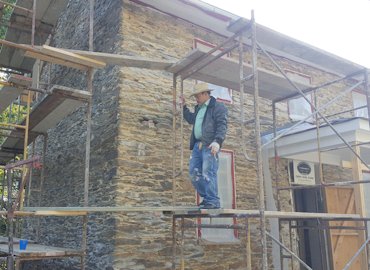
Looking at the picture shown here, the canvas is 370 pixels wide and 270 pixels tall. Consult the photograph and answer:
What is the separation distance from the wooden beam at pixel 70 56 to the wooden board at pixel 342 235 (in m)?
6.42

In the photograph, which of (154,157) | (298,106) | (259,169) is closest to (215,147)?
(259,169)

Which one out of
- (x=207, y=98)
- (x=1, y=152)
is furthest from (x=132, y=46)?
(x=1, y=152)

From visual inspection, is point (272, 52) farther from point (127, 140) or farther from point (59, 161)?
point (59, 161)

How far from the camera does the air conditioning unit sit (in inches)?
402

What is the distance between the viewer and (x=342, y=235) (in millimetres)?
9320

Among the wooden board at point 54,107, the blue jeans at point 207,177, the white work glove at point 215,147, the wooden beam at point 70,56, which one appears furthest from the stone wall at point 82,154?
the white work glove at point 215,147

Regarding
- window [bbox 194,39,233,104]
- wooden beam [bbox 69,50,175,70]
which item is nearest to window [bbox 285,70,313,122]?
window [bbox 194,39,233,104]

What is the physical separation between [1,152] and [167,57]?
6.01 metres

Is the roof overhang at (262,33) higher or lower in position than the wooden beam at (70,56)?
higher

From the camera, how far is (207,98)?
5.90 metres

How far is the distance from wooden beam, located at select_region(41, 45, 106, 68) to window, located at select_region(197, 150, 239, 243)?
3.86 metres

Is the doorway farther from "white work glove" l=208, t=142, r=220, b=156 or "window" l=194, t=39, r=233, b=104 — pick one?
"white work glove" l=208, t=142, r=220, b=156

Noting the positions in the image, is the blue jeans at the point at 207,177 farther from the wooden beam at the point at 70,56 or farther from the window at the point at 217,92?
the window at the point at 217,92

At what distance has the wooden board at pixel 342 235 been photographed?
29.9 ft
